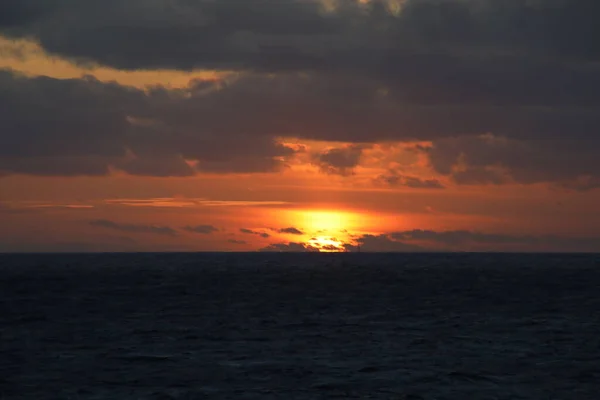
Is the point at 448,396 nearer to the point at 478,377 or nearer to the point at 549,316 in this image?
the point at 478,377

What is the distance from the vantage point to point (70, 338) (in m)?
59.5

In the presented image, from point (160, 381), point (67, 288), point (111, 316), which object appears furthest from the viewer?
point (67, 288)

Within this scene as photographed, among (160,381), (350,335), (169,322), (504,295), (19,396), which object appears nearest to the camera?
(19,396)

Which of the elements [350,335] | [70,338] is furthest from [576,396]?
[70,338]

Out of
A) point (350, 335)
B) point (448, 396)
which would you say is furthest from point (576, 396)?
point (350, 335)

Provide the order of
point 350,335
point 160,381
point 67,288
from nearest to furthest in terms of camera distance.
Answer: point 160,381 < point 350,335 < point 67,288

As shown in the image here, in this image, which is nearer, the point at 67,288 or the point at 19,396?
the point at 19,396

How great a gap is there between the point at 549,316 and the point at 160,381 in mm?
42938

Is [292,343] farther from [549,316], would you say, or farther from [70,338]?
[549,316]

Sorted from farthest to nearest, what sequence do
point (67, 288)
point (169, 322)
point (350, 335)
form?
point (67, 288) → point (169, 322) → point (350, 335)

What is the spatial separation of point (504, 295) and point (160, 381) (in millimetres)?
68513

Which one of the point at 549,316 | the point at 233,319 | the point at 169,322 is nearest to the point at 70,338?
the point at 169,322

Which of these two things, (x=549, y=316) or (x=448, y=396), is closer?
(x=448, y=396)

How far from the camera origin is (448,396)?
3903 centimetres
